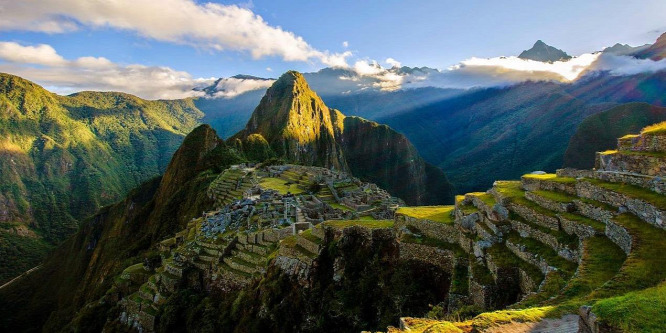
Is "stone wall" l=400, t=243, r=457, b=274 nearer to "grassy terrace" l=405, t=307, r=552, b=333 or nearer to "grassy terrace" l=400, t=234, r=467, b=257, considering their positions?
"grassy terrace" l=400, t=234, r=467, b=257

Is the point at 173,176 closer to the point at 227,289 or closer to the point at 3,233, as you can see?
the point at 227,289

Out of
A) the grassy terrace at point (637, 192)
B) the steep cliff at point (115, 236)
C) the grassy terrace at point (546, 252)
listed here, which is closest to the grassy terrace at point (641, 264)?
the grassy terrace at point (637, 192)

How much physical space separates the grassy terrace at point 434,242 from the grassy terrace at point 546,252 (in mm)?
2488

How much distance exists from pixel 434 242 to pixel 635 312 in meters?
11.2

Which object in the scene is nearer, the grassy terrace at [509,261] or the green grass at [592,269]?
the green grass at [592,269]

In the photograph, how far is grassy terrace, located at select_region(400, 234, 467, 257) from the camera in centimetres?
1623

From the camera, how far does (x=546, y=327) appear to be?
745 cm

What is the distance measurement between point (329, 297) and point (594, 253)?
1200cm

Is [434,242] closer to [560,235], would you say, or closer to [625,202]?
[560,235]

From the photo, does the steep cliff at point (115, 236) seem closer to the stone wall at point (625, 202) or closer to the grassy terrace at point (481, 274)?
the grassy terrace at point (481, 274)

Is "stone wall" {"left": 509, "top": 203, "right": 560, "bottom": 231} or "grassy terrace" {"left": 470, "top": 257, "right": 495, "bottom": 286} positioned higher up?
"stone wall" {"left": 509, "top": 203, "right": 560, "bottom": 231}

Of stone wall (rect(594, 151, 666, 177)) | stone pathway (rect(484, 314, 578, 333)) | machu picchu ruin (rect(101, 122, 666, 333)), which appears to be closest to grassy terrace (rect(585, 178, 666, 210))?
machu picchu ruin (rect(101, 122, 666, 333))

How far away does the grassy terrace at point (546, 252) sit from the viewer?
11217 mm

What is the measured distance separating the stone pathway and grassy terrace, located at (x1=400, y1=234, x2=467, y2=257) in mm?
8276
